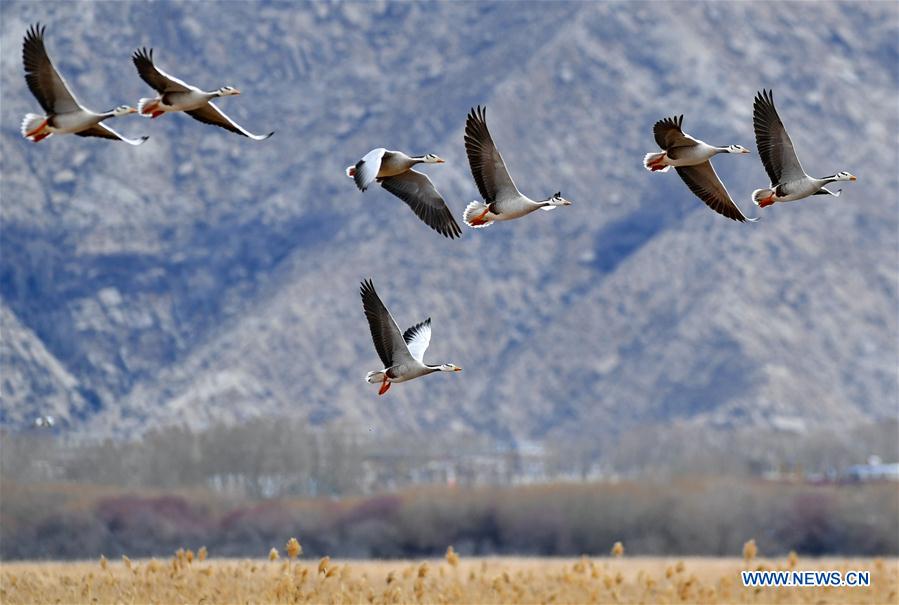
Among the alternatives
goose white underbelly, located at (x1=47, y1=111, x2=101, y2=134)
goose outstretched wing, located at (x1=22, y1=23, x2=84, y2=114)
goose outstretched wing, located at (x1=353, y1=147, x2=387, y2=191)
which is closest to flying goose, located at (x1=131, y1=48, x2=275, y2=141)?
goose white underbelly, located at (x1=47, y1=111, x2=101, y2=134)

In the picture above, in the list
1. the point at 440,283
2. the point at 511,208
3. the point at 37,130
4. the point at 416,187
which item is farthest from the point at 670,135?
the point at 440,283

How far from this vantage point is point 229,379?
170250 millimetres

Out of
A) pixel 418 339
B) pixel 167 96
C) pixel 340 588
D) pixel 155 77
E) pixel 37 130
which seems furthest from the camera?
pixel 340 588

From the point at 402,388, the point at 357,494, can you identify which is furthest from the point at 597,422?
the point at 357,494

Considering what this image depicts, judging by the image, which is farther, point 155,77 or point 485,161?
point 485,161

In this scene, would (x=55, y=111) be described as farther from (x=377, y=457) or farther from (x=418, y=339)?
(x=377, y=457)

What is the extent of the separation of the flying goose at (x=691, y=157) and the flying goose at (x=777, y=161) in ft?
1.23

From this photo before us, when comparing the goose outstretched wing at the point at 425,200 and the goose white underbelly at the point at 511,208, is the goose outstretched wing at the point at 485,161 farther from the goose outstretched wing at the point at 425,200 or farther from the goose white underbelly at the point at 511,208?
the goose outstretched wing at the point at 425,200

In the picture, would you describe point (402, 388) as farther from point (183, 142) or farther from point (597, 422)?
point (183, 142)

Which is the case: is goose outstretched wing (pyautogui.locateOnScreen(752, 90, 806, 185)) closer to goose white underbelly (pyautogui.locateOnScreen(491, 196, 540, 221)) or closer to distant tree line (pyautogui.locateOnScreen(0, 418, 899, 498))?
goose white underbelly (pyautogui.locateOnScreen(491, 196, 540, 221))

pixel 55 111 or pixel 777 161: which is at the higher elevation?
pixel 55 111

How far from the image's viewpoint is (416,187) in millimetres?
30469

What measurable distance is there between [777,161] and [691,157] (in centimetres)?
116

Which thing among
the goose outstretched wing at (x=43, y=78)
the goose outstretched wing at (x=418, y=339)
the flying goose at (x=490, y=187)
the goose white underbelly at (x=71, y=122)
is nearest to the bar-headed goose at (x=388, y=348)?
the goose outstretched wing at (x=418, y=339)
